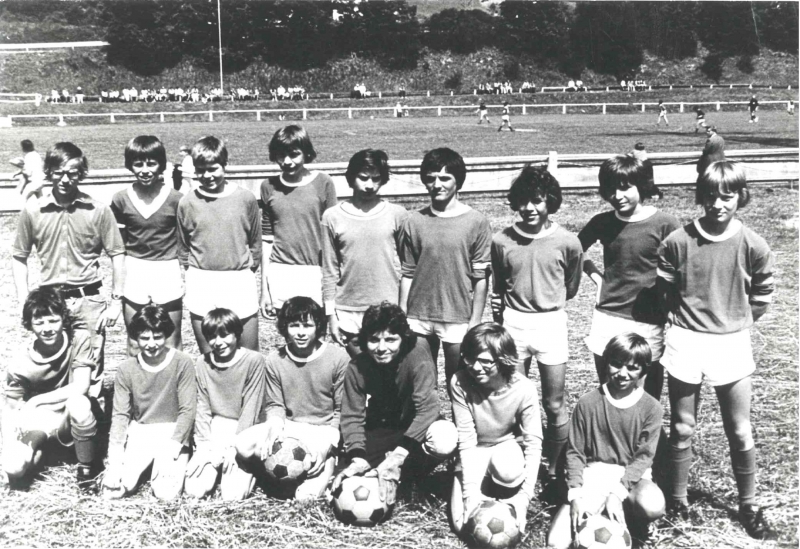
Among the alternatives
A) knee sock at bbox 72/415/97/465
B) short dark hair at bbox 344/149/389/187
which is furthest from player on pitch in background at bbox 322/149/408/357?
knee sock at bbox 72/415/97/465

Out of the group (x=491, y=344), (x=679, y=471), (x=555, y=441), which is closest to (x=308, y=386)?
(x=491, y=344)

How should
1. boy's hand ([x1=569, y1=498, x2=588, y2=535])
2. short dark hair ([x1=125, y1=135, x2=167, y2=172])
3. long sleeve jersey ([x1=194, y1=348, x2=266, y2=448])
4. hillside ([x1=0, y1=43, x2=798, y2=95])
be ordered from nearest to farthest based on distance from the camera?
boy's hand ([x1=569, y1=498, x2=588, y2=535]), long sleeve jersey ([x1=194, y1=348, x2=266, y2=448]), short dark hair ([x1=125, y1=135, x2=167, y2=172]), hillside ([x1=0, y1=43, x2=798, y2=95])

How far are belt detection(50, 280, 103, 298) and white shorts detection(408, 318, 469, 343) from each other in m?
2.12

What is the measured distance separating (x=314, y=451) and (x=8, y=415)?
1.87 meters

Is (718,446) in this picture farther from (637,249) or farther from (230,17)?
(230,17)

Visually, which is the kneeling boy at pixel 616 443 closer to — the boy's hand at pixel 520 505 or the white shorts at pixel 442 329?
the boy's hand at pixel 520 505

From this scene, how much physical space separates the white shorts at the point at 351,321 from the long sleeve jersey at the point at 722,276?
1892mm

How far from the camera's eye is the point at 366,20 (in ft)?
250

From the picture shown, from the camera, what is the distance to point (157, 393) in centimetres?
469

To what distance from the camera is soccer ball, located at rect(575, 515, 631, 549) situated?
3609mm

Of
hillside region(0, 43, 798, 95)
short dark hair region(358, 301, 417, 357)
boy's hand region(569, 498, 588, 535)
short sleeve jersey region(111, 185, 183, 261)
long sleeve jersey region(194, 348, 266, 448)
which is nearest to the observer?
boy's hand region(569, 498, 588, 535)

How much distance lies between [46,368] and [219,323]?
45.0 inches

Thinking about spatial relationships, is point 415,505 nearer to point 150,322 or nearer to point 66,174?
point 150,322

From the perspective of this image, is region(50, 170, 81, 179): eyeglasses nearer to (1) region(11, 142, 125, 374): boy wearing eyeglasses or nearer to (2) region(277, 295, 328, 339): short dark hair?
(1) region(11, 142, 125, 374): boy wearing eyeglasses
